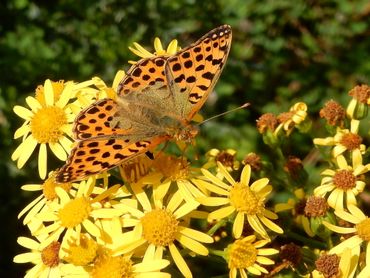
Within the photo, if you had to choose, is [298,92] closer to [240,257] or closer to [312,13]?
[312,13]

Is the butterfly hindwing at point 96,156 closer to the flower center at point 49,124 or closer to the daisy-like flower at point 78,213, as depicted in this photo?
the daisy-like flower at point 78,213

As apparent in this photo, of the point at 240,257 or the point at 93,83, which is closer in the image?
the point at 240,257

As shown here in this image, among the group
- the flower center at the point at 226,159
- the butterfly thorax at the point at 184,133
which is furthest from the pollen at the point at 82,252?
the flower center at the point at 226,159

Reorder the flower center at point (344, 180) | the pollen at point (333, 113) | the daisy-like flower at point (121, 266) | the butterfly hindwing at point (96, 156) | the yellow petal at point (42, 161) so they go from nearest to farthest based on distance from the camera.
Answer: the butterfly hindwing at point (96, 156), the daisy-like flower at point (121, 266), the yellow petal at point (42, 161), the flower center at point (344, 180), the pollen at point (333, 113)

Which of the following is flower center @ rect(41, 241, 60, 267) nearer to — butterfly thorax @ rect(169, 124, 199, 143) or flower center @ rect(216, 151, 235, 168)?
butterfly thorax @ rect(169, 124, 199, 143)

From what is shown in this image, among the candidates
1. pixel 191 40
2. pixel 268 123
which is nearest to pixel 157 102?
pixel 268 123

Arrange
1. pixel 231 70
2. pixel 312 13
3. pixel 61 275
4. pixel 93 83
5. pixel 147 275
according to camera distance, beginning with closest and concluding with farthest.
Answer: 1. pixel 147 275
2. pixel 61 275
3. pixel 93 83
4. pixel 231 70
5. pixel 312 13

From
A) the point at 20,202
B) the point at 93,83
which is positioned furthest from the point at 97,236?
the point at 20,202
